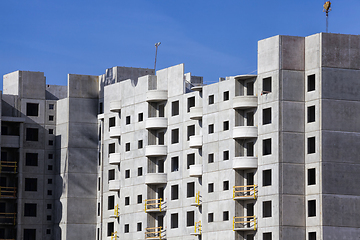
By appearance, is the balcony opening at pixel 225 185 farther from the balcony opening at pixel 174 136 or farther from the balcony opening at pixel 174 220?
the balcony opening at pixel 174 136

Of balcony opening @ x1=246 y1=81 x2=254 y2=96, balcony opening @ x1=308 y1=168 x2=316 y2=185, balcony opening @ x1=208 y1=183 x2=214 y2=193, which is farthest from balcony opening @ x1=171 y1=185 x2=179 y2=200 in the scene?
balcony opening @ x1=308 y1=168 x2=316 y2=185

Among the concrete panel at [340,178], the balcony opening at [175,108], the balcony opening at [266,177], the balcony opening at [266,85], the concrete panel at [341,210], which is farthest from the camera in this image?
the balcony opening at [175,108]

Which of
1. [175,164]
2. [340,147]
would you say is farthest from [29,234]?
[340,147]

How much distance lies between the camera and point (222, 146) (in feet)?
322

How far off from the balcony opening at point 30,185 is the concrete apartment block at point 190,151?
0.13 metres

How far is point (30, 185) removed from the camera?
118 metres

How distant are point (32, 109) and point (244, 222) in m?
37.5

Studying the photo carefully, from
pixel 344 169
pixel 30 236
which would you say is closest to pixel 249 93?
pixel 344 169

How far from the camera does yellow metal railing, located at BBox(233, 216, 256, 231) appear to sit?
93.7m

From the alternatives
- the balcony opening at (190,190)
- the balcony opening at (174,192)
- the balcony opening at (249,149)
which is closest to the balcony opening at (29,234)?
the balcony opening at (174,192)

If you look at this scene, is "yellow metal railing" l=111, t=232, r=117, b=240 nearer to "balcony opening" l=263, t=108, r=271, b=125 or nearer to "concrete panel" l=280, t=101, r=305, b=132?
"balcony opening" l=263, t=108, r=271, b=125

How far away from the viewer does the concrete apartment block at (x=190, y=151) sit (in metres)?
91.2

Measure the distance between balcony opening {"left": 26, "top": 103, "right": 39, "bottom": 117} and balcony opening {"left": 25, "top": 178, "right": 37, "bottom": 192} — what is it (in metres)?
8.08

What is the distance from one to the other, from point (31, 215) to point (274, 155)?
38.2m
